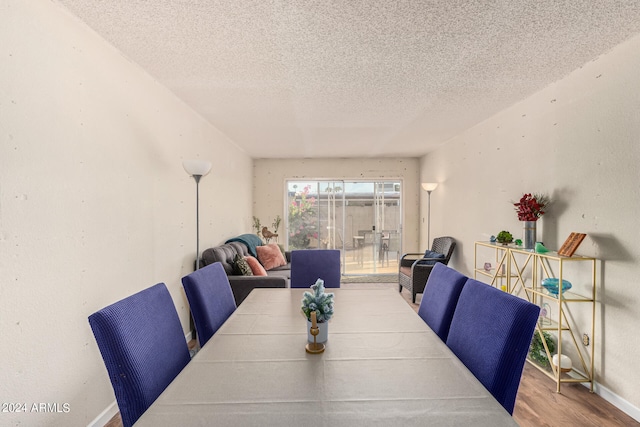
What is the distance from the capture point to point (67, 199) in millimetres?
1805

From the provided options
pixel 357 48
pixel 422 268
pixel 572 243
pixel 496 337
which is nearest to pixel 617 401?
pixel 572 243

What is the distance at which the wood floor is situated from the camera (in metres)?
2.05

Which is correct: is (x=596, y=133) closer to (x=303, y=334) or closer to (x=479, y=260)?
(x=479, y=260)

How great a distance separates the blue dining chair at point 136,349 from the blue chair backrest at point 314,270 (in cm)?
157

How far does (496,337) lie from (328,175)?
574 centimetres

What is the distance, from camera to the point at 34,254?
1.60 m

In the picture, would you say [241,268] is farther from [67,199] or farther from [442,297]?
[442,297]

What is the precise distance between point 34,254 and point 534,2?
9.27 ft

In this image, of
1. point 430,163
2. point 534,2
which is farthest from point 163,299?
point 430,163

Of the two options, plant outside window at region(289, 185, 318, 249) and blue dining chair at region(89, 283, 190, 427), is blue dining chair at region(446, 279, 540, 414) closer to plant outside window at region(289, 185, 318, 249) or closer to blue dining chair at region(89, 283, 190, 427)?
blue dining chair at region(89, 283, 190, 427)

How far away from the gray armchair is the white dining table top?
3.01m

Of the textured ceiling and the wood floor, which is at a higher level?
the textured ceiling

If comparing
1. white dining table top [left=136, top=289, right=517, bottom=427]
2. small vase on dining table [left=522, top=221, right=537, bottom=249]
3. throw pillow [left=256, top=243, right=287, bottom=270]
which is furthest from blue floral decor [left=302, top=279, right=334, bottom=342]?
throw pillow [left=256, top=243, right=287, bottom=270]
